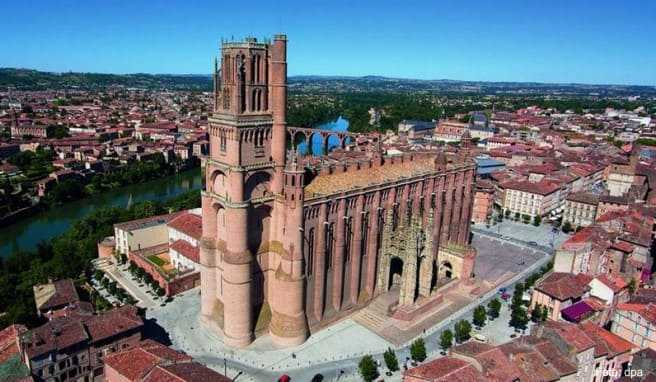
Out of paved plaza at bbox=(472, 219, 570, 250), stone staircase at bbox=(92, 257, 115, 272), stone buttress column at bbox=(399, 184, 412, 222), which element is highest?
stone buttress column at bbox=(399, 184, 412, 222)

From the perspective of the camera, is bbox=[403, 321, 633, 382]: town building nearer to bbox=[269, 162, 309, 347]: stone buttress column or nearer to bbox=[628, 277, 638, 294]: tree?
bbox=[269, 162, 309, 347]: stone buttress column

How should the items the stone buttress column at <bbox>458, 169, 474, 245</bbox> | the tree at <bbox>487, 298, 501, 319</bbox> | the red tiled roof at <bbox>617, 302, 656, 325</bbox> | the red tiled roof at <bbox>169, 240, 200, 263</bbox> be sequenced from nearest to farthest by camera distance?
the red tiled roof at <bbox>617, 302, 656, 325</bbox> < the tree at <bbox>487, 298, 501, 319</bbox> < the red tiled roof at <bbox>169, 240, 200, 263</bbox> < the stone buttress column at <bbox>458, 169, 474, 245</bbox>

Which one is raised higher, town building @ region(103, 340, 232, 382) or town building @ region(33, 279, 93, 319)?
town building @ region(103, 340, 232, 382)

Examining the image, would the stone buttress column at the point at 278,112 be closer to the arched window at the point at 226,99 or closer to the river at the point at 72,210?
the arched window at the point at 226,99

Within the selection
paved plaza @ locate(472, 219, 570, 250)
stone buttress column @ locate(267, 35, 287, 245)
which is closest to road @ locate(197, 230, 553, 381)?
stone buttress column @ locate(267, 35, 287, 245)

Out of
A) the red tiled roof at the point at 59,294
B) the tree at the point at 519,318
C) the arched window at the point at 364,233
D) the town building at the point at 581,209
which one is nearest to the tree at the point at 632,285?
the tree at the point at 519,318

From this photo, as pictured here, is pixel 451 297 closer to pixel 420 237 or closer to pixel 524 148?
pixel 420 237

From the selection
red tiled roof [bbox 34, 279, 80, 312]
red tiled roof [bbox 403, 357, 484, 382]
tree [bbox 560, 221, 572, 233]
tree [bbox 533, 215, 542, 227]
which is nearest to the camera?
red tiled roof [bbox 403, 357, 484, 382]
